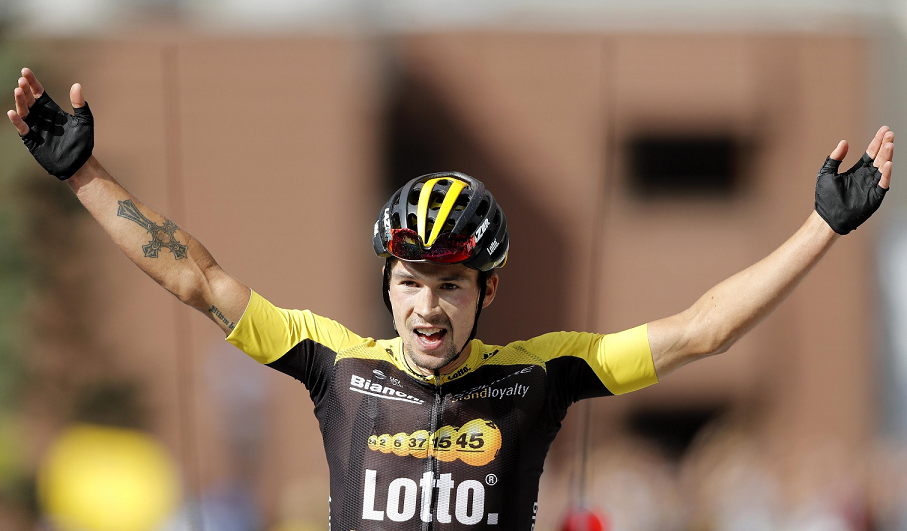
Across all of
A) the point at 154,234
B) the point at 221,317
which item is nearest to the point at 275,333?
the point at 221,317

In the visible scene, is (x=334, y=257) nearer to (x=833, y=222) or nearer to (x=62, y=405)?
(x=62, y=405)

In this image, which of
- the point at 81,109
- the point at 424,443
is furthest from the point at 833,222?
the point at 81,109

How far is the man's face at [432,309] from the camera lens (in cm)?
224

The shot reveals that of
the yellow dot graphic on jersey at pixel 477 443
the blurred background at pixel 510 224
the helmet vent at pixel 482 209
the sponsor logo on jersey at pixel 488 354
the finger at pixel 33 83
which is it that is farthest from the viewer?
the blurred background at pixel 510 224

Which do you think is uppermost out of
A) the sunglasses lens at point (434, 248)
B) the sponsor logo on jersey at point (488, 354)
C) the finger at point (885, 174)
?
the finger at point (885, 174)

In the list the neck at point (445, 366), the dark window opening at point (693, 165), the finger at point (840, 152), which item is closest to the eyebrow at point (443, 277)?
the neck at point (445, 366)

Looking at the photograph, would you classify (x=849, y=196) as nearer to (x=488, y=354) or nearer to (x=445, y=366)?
(x=488, y=354)

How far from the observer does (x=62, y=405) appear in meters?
6.28

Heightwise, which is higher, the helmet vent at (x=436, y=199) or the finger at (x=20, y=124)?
the finger at (x=20, y=124)

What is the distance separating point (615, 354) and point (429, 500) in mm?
711

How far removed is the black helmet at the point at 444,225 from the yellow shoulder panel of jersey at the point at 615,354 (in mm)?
341

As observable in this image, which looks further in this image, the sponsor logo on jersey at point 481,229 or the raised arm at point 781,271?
the sponsor logo on jersey at point 481,229

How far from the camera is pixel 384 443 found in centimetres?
228

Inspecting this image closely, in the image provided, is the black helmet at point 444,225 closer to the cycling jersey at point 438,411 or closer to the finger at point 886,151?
the cycling jersey at point 438,411
